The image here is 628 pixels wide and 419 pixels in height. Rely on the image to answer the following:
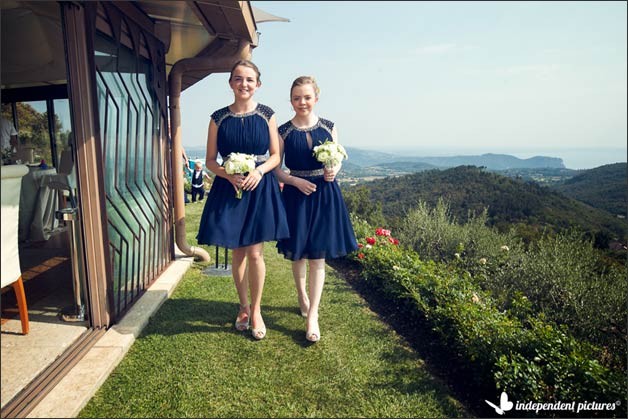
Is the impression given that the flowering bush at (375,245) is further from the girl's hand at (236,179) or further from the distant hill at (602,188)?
the distant hill at (602,188)

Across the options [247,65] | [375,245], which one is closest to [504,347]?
[375,245]

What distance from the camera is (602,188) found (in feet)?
54.3

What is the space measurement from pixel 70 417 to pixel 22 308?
3.66ft

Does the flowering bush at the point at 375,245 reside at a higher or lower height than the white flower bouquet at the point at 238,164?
lower

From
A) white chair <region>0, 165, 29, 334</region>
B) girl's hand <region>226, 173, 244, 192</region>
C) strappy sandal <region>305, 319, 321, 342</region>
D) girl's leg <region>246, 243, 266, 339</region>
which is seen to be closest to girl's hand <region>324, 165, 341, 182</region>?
girl's hand <region>226, 173, 244, 192</region>

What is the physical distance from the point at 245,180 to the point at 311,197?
0.57 metres

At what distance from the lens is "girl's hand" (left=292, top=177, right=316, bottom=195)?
9.60 ft

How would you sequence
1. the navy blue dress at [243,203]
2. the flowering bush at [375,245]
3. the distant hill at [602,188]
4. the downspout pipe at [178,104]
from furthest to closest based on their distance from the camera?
the distant hill at [602,188] < the flowering bush at [375,245] < the downspout pipe at [178,104] < the navy blue dress at [243,203]

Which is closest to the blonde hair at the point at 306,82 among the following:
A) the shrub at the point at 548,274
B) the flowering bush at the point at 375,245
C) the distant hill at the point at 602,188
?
the flowering bush at the point at 375,245

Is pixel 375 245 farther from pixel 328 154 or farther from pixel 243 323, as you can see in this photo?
pixel 328 154

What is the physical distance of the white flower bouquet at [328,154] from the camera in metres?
2.81

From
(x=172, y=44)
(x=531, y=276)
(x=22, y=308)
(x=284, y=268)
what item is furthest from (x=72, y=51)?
(x=531, y=276)

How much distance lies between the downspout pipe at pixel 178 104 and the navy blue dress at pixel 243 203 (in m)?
1.58

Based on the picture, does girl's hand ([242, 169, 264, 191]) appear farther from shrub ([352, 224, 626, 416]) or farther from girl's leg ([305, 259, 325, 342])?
shrub ([352, 224, 626, 416])
